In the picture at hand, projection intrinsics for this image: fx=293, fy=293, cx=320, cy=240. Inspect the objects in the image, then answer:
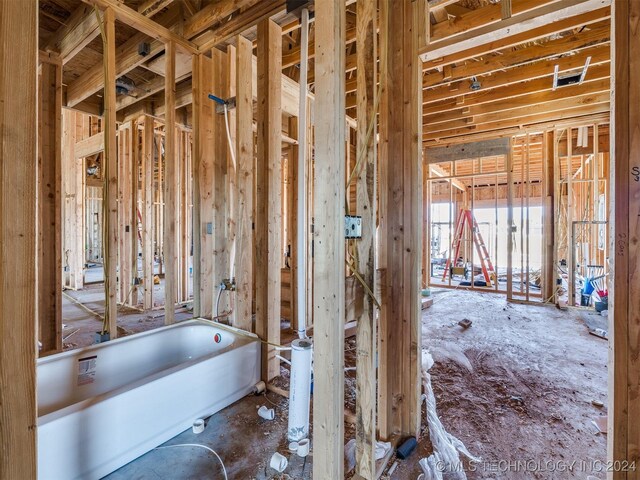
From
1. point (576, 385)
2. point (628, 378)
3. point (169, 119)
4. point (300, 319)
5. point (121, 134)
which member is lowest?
point (576, 385)

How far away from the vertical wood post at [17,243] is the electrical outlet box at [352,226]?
2.89 ft

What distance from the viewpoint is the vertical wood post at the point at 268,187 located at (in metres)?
2.27

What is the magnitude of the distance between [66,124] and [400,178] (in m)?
6.28

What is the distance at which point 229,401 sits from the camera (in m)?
2.04

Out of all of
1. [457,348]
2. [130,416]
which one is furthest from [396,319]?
[457,348]

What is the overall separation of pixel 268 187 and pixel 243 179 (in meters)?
0.29

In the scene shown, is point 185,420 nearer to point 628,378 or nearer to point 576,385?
point 628,378

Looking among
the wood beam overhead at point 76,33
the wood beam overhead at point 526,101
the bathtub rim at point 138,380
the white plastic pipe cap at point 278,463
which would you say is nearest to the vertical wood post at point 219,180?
the bathtub rim at point 138,380

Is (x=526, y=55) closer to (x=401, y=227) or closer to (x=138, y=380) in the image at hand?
(x=401, y=227)

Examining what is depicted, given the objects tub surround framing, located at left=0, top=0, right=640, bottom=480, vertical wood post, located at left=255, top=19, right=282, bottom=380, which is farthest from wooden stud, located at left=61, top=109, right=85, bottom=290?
vertical wood post, located at left=255, top=19, right=282, bottom=380

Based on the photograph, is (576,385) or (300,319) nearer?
(300,319)

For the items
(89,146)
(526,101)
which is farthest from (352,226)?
(89,146)

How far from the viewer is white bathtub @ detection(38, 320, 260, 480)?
131cm

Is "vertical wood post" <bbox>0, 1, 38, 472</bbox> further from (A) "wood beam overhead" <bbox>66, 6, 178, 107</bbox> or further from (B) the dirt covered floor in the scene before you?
(A) "wood beam overhead" <bbox>66, 6, 178, 107</bbox>
